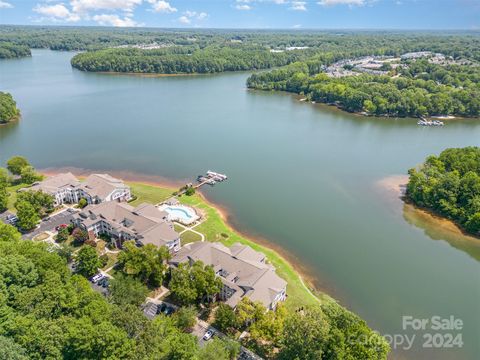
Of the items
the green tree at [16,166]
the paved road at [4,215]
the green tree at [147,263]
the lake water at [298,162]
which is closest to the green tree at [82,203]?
the paved road at [4,215]

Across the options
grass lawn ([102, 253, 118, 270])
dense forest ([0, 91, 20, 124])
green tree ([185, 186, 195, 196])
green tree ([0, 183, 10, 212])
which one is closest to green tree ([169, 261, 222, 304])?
grass lawn ([102, 253, 118, 270])

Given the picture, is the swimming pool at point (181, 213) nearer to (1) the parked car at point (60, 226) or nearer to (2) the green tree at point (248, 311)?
(1) the parked car at point (60, 226)

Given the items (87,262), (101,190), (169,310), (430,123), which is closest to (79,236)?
(87,262)

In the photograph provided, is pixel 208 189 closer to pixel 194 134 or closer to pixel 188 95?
pixel 194 134

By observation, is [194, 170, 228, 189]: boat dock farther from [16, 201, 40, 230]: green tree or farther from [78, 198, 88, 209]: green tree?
[16, 201, 40, 230]: green tree

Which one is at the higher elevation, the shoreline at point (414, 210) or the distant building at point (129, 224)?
the distant building at point (129, 224)
